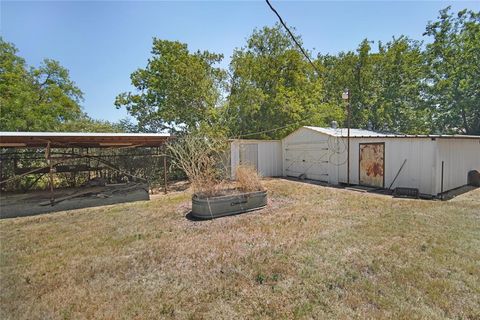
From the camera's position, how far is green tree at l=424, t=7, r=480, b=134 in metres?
16.8

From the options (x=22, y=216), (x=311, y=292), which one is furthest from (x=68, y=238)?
(x=311, y=292)

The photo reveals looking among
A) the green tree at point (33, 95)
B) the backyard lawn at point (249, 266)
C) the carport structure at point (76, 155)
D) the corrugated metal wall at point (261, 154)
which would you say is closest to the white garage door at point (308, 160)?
the corrugated metal wall at point (261, 154)

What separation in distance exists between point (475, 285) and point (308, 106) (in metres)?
14.5

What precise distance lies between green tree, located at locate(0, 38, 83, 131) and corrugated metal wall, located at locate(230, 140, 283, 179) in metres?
11.7

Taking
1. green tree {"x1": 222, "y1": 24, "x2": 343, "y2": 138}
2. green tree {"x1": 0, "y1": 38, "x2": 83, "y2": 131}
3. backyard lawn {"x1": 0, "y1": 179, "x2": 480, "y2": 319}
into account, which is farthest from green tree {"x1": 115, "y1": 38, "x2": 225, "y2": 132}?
backyard lawn {"x1": 0, "y1": 179, "x2": 480, "y2": 319}

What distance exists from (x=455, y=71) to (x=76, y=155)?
24519mm

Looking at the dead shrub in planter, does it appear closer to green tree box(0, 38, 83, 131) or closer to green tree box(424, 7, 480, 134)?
green tree box(0, 38, 83, 131)

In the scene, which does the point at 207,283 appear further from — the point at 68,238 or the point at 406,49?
the point at 406,49

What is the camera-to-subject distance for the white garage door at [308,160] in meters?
10.9

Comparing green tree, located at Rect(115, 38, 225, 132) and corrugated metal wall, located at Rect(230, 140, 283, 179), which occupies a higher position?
green tree, located at Rect(115, 38, 225, 132)

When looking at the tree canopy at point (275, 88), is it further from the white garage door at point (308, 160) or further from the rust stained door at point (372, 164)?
the rust stained door at point (372, 164)

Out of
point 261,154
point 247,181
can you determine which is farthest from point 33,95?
point 247,181

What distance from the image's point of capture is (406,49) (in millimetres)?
19547

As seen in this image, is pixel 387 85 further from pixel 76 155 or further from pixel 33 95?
pixel 33 95
